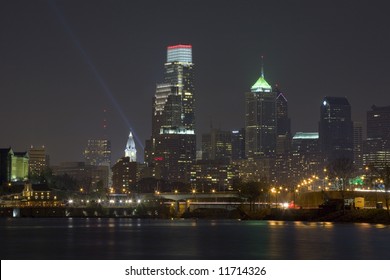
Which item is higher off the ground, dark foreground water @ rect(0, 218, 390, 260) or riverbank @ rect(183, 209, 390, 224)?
riverbank @ rect(183, 209, 390, 224)

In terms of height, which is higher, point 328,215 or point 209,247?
point 328,215

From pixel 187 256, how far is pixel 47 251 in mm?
12473

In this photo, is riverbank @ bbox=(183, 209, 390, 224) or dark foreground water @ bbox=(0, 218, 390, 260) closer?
dark foreground water @ bbox=(0, 218, 390, 260)

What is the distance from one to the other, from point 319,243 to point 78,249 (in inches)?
820

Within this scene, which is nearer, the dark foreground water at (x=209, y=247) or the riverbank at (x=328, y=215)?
the dark foreground water at (x=209, y=247)

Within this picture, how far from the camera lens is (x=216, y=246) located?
74375 mm

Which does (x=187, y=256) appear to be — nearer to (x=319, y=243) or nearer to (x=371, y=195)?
(x=319, y=243)

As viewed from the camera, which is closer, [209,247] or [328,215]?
[209,247]

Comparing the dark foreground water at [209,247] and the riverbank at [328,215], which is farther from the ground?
the riverbank at [328,215]
